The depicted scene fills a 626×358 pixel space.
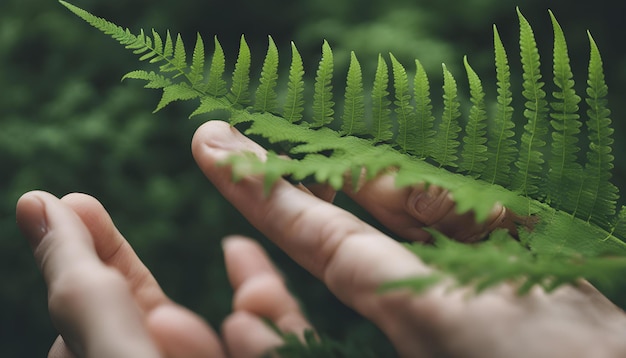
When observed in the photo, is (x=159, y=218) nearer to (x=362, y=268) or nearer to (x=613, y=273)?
(x=362, y=268)

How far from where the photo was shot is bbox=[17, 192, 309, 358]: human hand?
0.63 m

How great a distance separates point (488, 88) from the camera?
1815mm

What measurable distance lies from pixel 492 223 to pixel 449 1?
1154mm

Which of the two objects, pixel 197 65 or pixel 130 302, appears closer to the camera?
pixel 130 302

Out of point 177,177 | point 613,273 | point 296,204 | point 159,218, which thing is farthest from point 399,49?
point 613,273

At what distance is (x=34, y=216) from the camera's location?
2.53 feet

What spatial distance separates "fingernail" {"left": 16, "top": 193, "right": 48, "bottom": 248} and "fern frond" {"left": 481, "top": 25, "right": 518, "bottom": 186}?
568mm

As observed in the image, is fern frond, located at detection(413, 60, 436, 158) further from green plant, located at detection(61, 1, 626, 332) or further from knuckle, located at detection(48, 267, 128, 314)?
knuckle, located at detection(48, 267, 128, 314)

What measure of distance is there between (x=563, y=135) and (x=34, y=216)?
26.5 inches

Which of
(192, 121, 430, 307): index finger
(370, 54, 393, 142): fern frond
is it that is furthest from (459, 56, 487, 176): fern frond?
(192, 121, 430, 307): index finger

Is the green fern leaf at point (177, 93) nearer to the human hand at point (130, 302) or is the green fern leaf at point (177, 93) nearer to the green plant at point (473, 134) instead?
the green plant at point (473, 134)

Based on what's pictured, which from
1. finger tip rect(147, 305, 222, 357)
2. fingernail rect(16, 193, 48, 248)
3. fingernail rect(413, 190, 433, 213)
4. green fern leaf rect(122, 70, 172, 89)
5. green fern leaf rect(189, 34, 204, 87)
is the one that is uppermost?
green fern leaf rect(189, 34, 204, 87)

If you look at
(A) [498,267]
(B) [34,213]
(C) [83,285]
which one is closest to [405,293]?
(A) [498,267]

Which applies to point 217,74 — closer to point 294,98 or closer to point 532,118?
point 294,98
